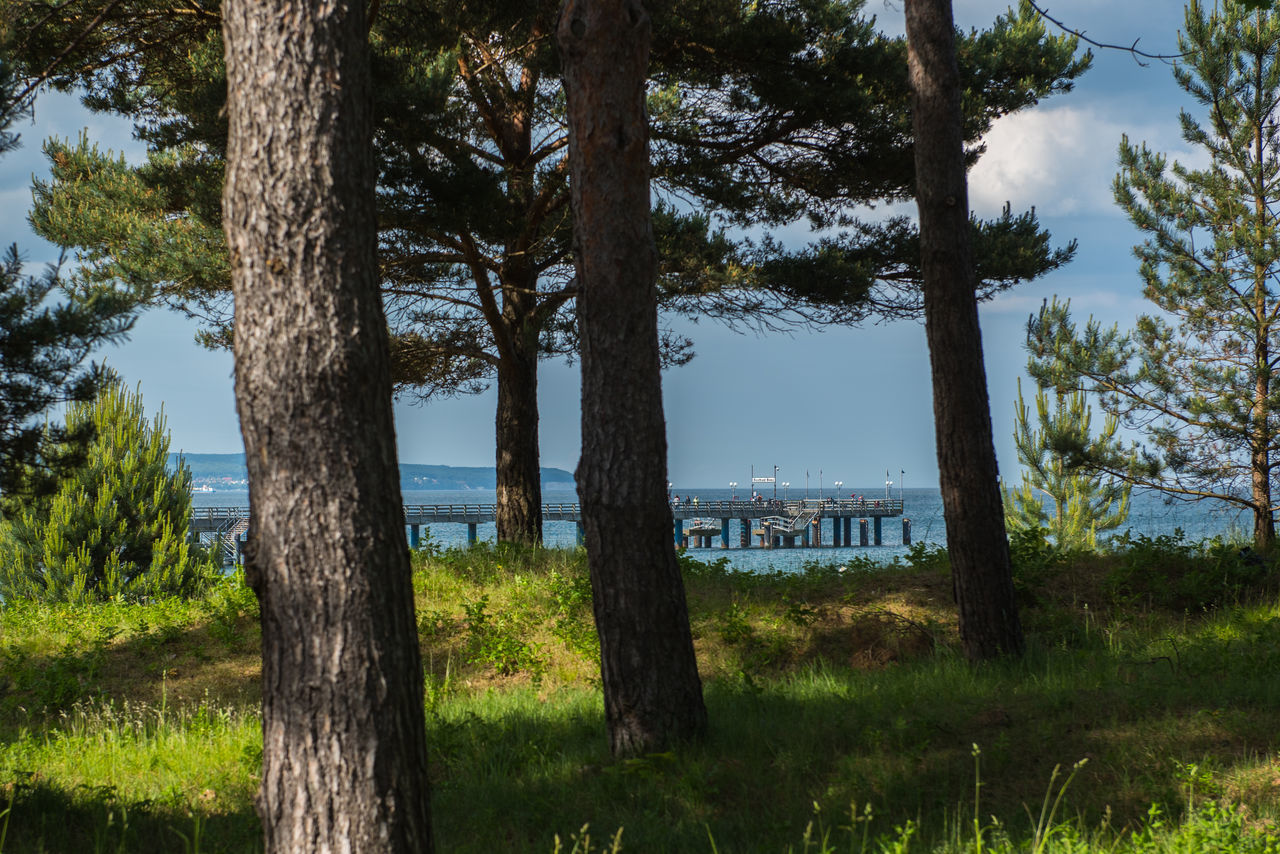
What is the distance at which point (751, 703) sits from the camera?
5996 mm

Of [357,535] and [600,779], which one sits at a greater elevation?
[357,535]

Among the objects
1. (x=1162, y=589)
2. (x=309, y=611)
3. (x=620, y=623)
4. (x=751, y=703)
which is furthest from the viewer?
(x=1162, y=589)

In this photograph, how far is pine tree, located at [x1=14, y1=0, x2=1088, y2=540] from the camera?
9891 mm

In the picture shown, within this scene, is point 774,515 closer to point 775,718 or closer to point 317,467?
point 775,718

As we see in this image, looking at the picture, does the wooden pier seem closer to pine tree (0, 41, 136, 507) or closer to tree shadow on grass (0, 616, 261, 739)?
tree shadow on grass (0, 616, 261, 739)

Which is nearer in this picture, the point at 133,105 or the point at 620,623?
the point at 620,623

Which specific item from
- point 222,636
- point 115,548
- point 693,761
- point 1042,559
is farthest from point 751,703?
point 115,548

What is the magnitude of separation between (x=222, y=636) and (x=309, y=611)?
22.2ft

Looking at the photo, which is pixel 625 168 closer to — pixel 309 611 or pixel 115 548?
pixel 309 611

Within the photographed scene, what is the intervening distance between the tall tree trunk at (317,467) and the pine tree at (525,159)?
21.4 feet

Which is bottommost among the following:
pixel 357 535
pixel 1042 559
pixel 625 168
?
pixel 1042 559

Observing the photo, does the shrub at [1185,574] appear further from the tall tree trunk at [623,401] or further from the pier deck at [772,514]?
the pier deck at [772,514]

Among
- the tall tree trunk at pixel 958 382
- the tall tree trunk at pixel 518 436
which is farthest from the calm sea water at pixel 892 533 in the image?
the tall tree trunk at pixel 958 382

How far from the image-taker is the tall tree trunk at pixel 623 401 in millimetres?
5125
